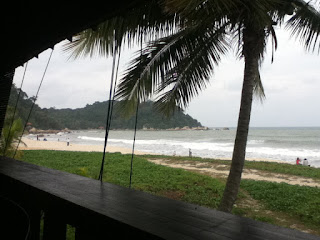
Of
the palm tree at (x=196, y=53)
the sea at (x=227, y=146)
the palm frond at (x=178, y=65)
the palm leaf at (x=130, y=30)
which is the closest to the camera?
the palm leaf at (x=130, y=30)

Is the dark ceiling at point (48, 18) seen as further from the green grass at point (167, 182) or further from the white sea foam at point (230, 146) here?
the white sea foam at point (230, 146)

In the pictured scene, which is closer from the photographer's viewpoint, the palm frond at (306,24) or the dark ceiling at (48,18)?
the dark ceiling at (48,18)

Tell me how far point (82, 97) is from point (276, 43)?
756 cm

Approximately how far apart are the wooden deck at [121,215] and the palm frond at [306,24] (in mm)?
3192

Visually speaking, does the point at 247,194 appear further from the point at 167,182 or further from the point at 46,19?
the point at 46,19

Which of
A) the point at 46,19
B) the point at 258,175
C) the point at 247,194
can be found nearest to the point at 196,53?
the point at 46,19

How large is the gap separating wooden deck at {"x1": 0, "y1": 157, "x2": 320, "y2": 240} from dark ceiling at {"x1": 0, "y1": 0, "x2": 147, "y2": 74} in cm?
79

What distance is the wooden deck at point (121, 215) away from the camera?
0.73 metres

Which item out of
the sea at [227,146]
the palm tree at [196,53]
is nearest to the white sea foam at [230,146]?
the sea at [227,146]

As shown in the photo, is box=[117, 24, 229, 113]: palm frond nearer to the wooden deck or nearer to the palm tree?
the palm tree

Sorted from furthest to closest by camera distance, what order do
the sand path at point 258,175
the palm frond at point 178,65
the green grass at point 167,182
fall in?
the sand path at point 258,175
the green grass at point 167,182
the palm frond at point 178,65

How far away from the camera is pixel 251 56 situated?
349cm

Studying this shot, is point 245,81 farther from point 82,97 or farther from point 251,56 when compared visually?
point 82,97

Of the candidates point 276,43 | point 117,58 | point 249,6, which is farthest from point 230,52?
point 117,58
